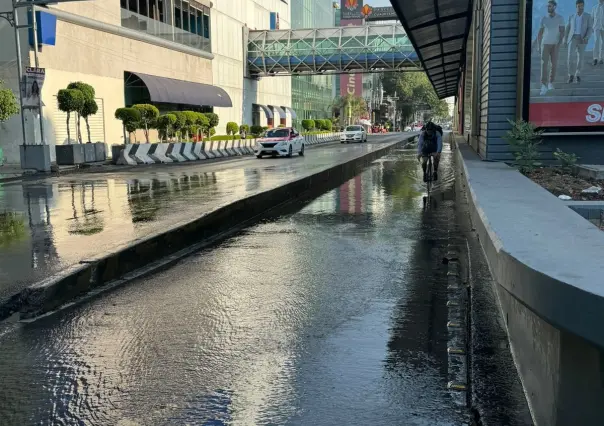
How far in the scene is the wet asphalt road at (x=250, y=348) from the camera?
12.7 feet

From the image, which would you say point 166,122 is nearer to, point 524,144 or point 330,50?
point 524,144

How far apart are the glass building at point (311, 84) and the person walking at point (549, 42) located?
64.1 m

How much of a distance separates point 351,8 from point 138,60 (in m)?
106

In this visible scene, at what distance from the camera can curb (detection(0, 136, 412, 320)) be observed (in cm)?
602

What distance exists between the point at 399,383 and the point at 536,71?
1022 cm

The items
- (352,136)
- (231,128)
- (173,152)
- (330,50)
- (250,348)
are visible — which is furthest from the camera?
(330,50)

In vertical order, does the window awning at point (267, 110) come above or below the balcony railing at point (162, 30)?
below

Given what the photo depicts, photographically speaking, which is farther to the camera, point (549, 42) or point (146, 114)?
point (146, 114)

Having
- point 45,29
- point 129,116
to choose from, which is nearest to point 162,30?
point 129,116

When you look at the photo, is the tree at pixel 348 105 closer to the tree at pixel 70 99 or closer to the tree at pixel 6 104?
the tree at pixel 70 99

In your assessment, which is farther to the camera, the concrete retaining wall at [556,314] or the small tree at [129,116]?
the small tree at [129,116]

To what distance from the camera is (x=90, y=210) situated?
12.6 meters

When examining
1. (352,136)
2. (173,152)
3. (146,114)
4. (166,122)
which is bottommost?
(173,152)

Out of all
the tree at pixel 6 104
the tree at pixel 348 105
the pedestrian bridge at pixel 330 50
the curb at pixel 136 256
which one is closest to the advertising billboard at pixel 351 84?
the tree at pixel 348 105
